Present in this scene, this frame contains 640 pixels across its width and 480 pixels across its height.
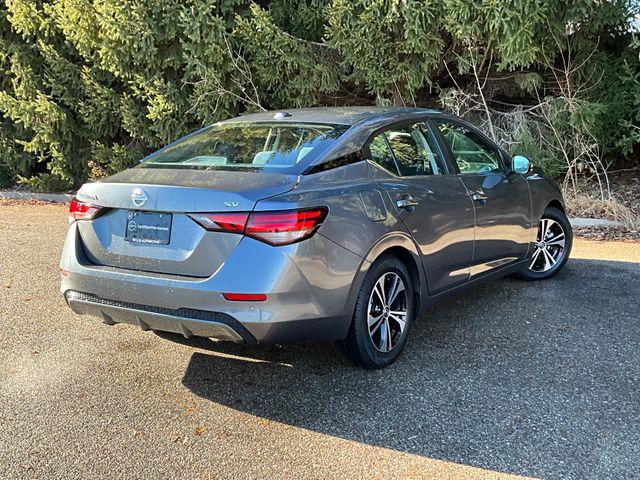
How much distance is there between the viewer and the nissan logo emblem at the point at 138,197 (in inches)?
137

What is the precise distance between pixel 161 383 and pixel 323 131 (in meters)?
1.89

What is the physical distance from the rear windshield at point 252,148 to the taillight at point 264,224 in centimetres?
38

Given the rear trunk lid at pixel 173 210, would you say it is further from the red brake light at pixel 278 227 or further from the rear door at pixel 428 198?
the rear door at pixel 428 198

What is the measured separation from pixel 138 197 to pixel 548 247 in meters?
4.22

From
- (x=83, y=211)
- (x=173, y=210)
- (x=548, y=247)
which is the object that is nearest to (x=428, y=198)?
(x=173, y=210)

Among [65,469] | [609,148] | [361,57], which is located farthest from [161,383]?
[609,148]

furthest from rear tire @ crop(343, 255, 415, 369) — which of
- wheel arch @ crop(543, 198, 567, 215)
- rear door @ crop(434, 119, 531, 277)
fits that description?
wheel arch @ crop(543, 198, 567, 215)

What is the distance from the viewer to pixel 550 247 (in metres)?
6.18

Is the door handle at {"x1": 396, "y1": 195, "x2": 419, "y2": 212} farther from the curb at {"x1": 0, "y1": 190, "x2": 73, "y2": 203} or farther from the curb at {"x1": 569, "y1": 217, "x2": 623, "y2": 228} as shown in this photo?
the curb at {"x1": 0, "y1": 190, "x2": 73, "y2": 203}

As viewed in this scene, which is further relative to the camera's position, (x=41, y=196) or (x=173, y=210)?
(x=41, y=196)

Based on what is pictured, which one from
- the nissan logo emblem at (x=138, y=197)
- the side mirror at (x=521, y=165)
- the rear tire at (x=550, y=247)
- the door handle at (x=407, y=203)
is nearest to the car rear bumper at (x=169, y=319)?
the nissan logo emblem at (x=138, y=197)

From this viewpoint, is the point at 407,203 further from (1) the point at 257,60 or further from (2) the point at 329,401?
(1) the point at 257,60

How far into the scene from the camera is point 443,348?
174 inches

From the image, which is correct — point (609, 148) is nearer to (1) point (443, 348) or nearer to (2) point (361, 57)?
(2) point (361, 57)
